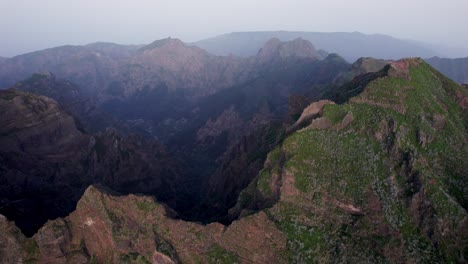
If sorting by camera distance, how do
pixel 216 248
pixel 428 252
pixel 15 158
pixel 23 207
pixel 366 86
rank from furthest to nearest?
pixel 15 158 < pixel 23 207 < pixel 366 86 < pixel 216 248 < pixel 428 252

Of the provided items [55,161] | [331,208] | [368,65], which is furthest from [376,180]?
[55,161]

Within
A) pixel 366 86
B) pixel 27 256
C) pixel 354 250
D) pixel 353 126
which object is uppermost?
pixel 366 86

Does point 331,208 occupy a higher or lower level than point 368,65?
lower

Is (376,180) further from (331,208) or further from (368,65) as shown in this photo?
(368,65)

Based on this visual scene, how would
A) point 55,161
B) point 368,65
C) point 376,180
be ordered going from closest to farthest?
point 376,180 < point 55,161 < point 368,65

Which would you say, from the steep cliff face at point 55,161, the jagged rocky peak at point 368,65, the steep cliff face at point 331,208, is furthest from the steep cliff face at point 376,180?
the jagged rocky peak at point 368,65

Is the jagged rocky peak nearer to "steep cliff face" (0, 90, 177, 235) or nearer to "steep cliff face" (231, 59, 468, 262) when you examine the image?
"steep cliff face" (231, 59, 468, 262)

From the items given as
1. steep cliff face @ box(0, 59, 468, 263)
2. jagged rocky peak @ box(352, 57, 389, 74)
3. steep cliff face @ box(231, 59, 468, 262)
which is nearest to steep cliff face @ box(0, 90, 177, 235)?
steep cliff face @ box(0, 59, 468, 263)

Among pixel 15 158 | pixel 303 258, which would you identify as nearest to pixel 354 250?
pixel 303 258

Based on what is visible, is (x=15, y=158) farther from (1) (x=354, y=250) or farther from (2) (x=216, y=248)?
(1) (x=354, y=250)
